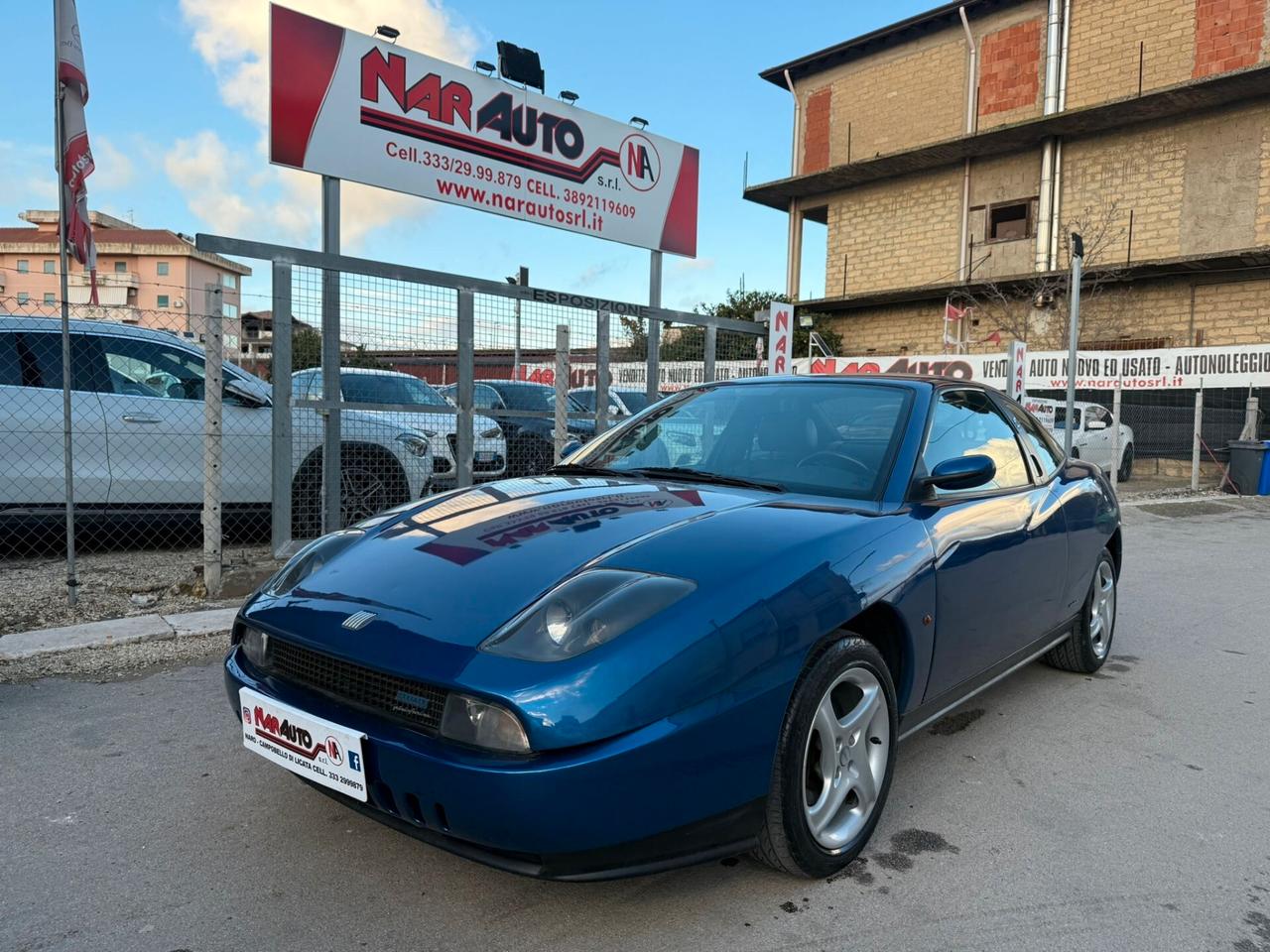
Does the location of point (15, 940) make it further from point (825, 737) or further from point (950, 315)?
point (950, 315)

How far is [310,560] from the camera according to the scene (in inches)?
107

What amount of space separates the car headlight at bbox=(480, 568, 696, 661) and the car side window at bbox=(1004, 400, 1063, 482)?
2.49 m

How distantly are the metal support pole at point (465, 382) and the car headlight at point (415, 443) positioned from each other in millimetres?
266

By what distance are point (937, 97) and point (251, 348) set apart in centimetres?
2274

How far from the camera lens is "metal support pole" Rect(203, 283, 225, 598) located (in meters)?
5.31

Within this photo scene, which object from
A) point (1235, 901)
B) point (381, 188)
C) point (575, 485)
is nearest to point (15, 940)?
point (575, 485)

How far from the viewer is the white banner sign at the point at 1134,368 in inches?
562

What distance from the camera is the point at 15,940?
209 cm

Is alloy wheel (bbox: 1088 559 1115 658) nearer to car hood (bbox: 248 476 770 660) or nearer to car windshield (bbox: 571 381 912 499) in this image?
car windshield (bbox: 571 381 912 499)

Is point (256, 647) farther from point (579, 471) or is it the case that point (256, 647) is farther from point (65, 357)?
point (65, 357)

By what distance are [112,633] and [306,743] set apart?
10.1 ft

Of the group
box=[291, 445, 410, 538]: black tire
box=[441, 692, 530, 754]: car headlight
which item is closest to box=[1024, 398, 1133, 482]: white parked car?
box=[291, 445, 410, 538]: black tire

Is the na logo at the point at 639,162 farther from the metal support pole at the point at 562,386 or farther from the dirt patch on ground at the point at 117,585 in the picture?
the dirt patch on ground at the point at 117,585

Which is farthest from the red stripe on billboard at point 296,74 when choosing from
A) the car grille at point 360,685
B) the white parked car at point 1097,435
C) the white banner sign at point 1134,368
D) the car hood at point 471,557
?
the white parked car at point 1097,435
